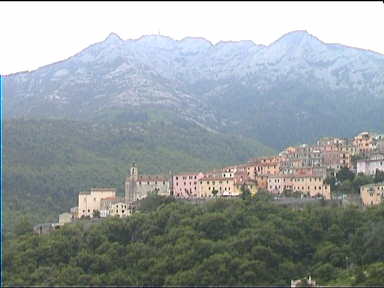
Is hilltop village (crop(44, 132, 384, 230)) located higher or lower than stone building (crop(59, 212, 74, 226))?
higher

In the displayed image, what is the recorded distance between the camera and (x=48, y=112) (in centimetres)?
13300

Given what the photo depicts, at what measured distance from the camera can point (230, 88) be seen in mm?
165125

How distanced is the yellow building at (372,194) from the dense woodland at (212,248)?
13.1ft

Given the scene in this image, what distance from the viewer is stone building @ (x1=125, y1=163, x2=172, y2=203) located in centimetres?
6539

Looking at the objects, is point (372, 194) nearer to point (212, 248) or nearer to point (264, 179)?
point (264, 179)

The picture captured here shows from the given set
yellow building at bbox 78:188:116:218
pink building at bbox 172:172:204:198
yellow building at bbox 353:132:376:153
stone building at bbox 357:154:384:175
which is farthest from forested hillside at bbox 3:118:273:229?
stone building at bbox 357:154:384:175

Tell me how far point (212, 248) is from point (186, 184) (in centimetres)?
2083

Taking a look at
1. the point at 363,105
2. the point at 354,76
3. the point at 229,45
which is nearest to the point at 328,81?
the point at 354,76

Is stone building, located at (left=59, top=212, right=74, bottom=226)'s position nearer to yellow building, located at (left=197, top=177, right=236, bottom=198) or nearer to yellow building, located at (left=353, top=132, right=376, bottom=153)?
yellow building, located at (left=197, top=177, right=236, bottom=198)

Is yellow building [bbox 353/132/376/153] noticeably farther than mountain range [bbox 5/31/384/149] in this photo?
No

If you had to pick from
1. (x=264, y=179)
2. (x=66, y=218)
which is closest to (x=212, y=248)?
(x=264, y=179)

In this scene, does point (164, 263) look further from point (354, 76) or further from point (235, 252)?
point (354, 76)

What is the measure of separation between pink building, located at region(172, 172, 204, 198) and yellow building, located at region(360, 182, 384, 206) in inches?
533

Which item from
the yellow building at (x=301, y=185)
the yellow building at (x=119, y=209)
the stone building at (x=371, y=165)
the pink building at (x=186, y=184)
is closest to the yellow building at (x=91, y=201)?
the yellow building at (x=119, y=209)
